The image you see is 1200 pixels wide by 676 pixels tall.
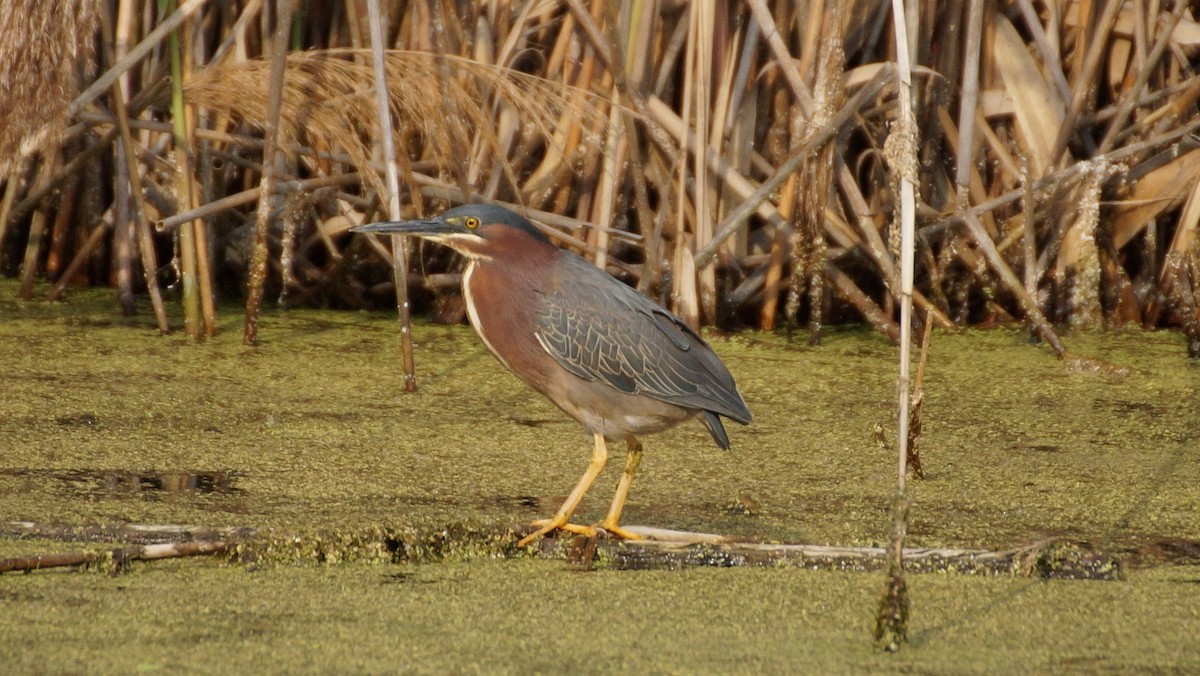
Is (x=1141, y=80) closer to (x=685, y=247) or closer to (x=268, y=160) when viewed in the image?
(x=685, y=247)

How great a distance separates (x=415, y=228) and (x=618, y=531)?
0.76m

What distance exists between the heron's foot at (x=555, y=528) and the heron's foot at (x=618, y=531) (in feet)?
0.08

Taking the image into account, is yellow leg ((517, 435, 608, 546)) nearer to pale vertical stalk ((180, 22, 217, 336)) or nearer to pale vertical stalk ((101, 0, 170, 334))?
pale vertical stalk ((180, 22, 217, 336))

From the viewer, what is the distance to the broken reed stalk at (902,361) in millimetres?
1935

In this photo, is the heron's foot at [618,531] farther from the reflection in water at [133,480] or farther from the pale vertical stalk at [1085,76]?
the pale vertical stalk at [1085,76]

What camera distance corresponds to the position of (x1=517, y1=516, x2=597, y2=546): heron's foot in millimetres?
2434

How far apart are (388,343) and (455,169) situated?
56 cm

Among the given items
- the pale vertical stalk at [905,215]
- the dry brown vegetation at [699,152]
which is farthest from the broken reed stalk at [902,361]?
the dry brown vegetation at [699,152]

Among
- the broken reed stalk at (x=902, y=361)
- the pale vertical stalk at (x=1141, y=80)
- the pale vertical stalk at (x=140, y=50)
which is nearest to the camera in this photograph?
the broken reed stalk at (x=902, y=361)

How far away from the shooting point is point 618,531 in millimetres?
2477

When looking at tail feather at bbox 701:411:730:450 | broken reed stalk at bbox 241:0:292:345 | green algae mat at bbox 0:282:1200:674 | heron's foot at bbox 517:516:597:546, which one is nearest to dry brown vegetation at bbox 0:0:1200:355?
broken reed stalk at bbox 241:0:292:345

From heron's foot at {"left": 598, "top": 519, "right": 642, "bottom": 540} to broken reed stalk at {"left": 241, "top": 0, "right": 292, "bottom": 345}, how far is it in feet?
5.47

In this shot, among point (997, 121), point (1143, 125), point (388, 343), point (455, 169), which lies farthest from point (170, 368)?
point (1143, 125)

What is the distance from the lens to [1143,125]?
441 centimetres
